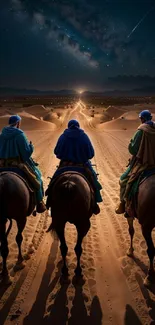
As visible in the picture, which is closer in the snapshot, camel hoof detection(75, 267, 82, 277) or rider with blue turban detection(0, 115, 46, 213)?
camel hoof detection(75, 267, 82, 277)

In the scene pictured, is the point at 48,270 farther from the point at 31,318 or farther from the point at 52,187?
the point at 52,187

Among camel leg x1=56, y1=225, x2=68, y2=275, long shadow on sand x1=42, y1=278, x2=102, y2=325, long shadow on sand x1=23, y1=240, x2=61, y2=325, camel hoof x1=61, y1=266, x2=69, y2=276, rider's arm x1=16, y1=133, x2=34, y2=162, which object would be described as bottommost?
long shadow on sand x1=23, y1=240, x2=61, y2=325

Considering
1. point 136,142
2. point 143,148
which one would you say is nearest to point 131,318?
point 143,148

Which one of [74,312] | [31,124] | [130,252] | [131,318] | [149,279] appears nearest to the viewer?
[131,318]

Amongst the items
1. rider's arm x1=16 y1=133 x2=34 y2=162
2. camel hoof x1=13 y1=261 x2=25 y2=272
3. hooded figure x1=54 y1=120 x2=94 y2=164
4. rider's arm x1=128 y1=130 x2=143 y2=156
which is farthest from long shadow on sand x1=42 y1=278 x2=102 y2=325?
rider's arm x1=128 y1=130 x2=143 y2=156

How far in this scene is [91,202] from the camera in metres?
6.46

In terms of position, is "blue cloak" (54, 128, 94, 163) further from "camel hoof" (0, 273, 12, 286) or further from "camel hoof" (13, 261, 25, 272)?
"camel hoof" (0, 273, 12, 286)

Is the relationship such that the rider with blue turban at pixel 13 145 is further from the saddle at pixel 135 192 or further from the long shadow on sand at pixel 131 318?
the long shadow on sand at pixel 131 318

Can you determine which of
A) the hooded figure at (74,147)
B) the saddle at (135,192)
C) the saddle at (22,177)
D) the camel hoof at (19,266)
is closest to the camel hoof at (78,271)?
the camel hoof at (19,266)

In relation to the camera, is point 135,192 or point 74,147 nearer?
point 135,192

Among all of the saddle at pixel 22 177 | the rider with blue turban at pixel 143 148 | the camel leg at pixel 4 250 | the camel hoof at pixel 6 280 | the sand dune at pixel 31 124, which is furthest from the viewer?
the sand dune at pixel 31 124

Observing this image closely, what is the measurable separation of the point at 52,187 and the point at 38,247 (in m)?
2.37

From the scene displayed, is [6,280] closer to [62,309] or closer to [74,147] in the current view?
[62,309]

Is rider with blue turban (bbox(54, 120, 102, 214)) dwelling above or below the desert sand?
above
